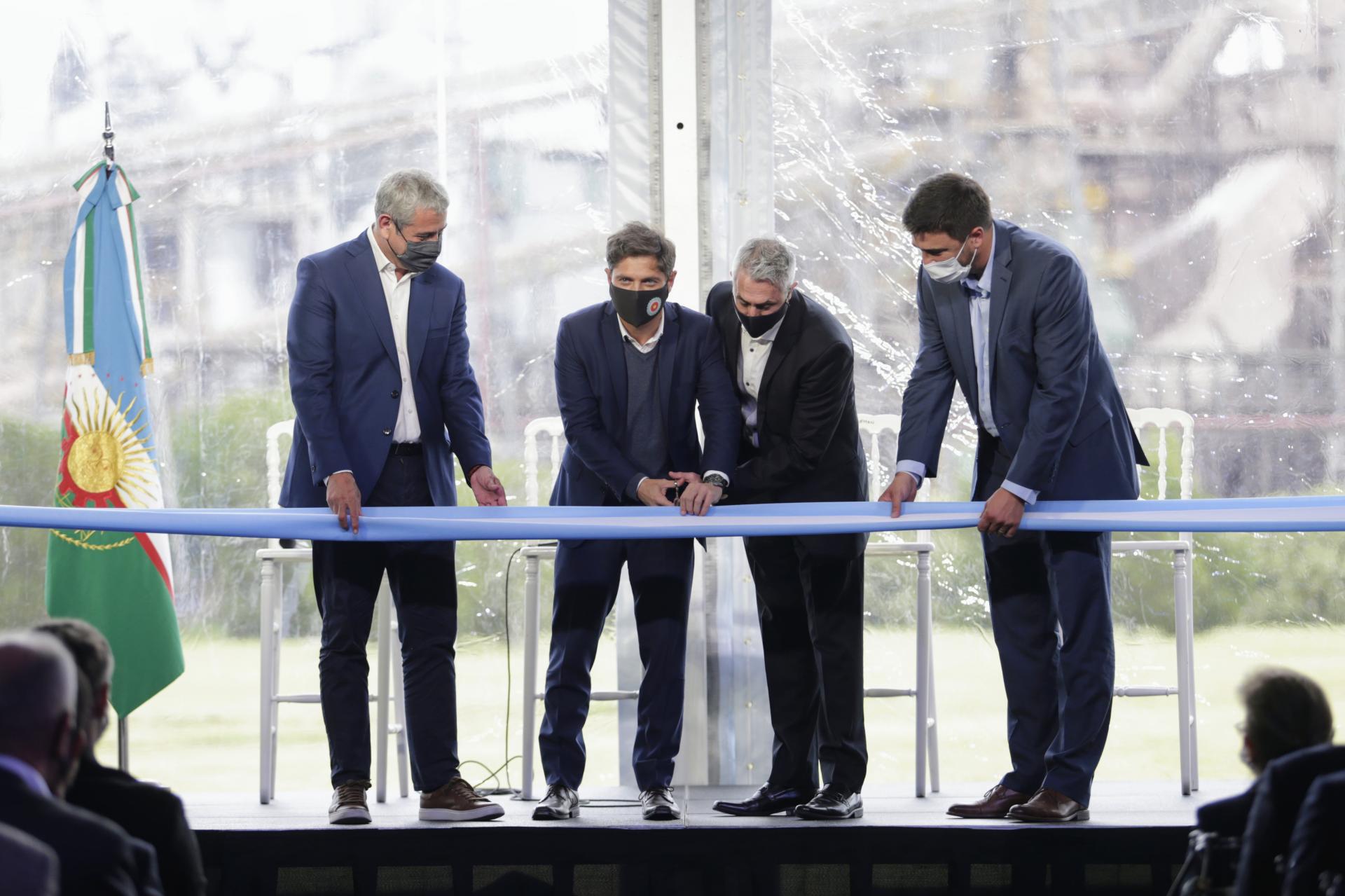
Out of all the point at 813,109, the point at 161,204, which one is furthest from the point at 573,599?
the point at 161,204

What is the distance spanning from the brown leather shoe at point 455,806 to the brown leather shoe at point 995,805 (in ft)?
3.63

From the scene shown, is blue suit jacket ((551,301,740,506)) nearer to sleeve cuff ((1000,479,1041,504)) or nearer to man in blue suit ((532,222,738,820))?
man in blue suit ((532,222,738,820))

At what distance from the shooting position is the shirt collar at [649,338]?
3670mm

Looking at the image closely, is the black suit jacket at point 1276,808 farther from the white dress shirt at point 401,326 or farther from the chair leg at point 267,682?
the chair leg at point 267,682

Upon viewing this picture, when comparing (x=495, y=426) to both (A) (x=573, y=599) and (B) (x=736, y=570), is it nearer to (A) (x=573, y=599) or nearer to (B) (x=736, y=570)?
(B) (x=736, y=570)

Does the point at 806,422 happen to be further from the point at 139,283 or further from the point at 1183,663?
the point at 139,283

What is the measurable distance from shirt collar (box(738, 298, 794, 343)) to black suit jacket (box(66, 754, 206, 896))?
2.03 metres

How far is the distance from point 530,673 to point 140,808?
2086 mm

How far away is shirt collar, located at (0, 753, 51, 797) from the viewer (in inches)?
69.3

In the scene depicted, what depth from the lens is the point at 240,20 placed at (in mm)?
4906

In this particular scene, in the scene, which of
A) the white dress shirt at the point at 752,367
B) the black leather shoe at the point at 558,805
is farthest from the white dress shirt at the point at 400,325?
the black leather shoe at the point at 558,805

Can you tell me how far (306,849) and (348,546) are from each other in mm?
704

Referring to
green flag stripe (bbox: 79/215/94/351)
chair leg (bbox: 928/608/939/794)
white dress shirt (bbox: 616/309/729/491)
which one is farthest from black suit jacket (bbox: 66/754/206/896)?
green flag stripe (bbox: 79/215/94/351)

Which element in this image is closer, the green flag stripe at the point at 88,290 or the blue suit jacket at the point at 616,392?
the blue suit jacket at the point at 616,392
